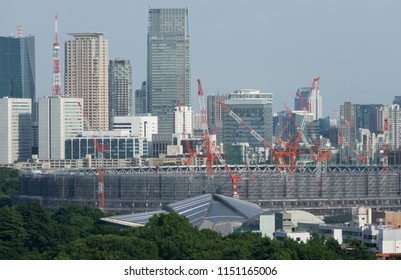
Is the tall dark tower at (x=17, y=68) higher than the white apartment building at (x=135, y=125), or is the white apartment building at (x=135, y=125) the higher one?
the tall dark tower at (x=17, y=68)

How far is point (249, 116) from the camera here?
7550 cm

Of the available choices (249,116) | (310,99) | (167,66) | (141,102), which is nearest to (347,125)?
(167,66)

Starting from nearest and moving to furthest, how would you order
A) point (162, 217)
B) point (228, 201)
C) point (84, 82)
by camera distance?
point (162, 217) < point (228, 201) < point (84, 82)

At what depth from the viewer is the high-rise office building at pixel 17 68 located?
7681 cm

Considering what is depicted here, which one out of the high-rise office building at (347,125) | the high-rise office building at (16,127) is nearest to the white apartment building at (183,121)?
the high-rise office building at (347,125)

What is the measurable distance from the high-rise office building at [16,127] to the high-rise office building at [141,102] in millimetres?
12450

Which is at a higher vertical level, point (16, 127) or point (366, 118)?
point (366, 118)

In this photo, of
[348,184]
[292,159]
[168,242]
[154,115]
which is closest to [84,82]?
[154,115]

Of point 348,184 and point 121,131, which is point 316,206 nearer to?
point 348,184

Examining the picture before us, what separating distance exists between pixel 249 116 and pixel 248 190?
34780 millimetres

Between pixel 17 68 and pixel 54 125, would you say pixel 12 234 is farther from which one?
pixel 17 68

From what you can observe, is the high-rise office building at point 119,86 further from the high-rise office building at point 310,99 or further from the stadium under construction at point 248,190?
the stadium under construction at point 248,190
